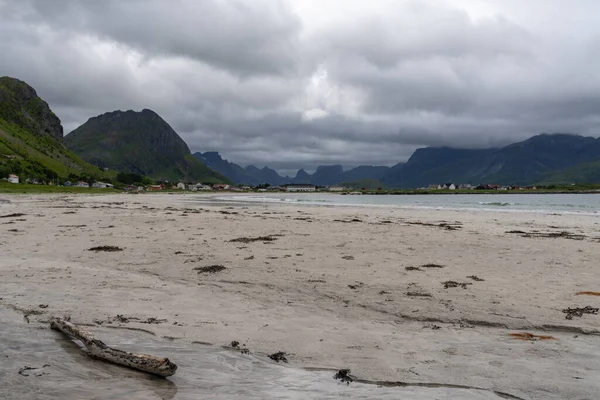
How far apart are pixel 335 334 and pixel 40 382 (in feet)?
16.5

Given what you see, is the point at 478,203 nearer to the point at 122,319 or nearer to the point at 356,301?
the point at 356,301

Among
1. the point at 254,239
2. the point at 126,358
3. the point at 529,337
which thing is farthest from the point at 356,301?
the point at 254,239

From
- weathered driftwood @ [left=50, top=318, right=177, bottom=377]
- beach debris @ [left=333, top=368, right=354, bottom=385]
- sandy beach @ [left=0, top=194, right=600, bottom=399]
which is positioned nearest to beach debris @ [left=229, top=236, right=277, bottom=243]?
sandy beach @ [left=0, top=194, right=600, bottom=399]

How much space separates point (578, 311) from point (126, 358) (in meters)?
9.83

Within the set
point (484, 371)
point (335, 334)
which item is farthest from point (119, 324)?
point (484, 371)

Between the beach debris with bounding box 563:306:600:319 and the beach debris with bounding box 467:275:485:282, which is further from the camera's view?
the beach debris with bounding box 467:275:485:282

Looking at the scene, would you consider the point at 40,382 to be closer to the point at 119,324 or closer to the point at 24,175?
the point at 119,324

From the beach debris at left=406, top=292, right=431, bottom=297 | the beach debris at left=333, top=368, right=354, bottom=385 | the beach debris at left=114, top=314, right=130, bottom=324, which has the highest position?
the beach debris at left=406, top=292, right=431, bottom=297

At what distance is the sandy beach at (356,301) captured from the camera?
6.89m

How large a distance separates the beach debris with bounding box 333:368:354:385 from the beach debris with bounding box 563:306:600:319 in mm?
5937

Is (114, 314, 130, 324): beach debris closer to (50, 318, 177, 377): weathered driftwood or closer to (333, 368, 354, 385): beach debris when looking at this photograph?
(50, 318, 177, 377): weathered driftwood

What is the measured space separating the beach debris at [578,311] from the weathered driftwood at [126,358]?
8.61 m

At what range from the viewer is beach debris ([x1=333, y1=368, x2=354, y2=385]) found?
6230 mm

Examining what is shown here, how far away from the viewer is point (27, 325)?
8.23 m
